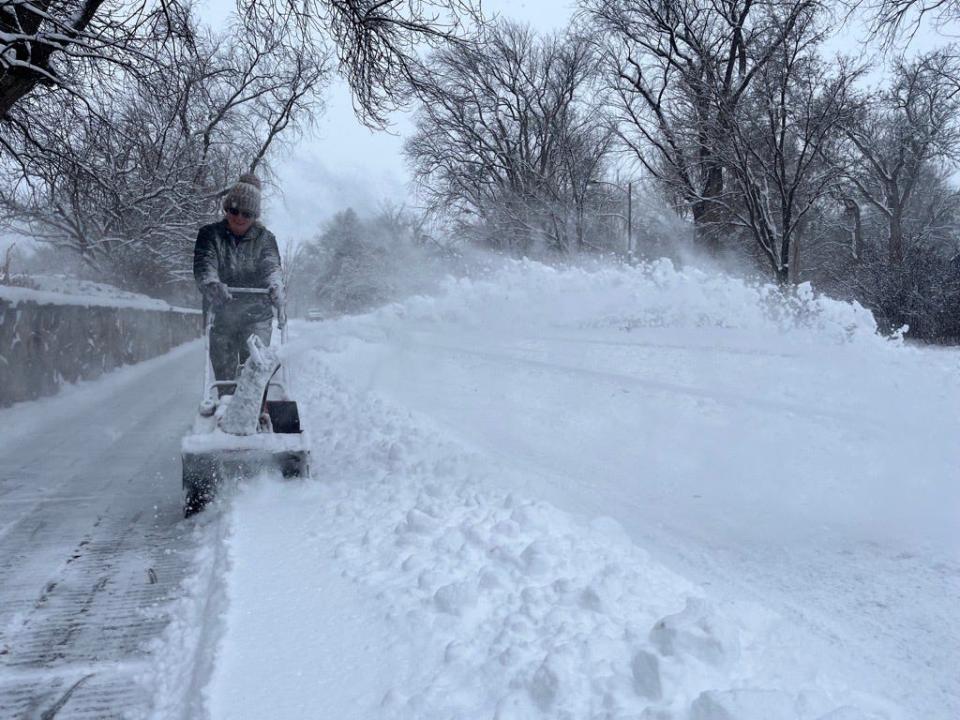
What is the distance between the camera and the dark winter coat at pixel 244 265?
17.5ft

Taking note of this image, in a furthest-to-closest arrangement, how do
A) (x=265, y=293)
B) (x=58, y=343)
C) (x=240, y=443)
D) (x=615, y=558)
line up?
(x=58, y=343), (x=265, y=293), (x=240, y=443), (x=615, y=558)

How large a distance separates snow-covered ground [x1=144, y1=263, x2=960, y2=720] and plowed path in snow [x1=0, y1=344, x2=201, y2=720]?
199 mm

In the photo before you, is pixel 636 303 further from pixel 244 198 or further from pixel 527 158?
pixel 527 158

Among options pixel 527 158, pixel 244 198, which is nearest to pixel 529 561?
pixel 244 198

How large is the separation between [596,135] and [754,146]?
13.1 m

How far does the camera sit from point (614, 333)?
42.9ft

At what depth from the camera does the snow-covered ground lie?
2.19m

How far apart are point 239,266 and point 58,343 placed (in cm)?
691

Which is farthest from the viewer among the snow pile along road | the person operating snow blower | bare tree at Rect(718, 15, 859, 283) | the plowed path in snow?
bare tree at Rect(718, 15, 859, 283)

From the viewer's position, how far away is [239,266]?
17.8 feet

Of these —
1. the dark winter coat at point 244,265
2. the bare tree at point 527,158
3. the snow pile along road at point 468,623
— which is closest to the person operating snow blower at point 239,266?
the dark winter coat at point 244,265

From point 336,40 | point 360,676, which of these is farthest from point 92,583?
point 336,40

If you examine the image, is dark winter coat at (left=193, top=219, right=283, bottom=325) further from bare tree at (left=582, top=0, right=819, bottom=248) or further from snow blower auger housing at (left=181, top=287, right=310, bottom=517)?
bare tree at (left=582, top=0, right=819, bottom=248)

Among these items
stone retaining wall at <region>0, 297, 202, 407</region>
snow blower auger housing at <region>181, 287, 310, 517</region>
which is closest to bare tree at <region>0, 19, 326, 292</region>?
stone retaining wall at <region>0, 297, 202, 407</region>
